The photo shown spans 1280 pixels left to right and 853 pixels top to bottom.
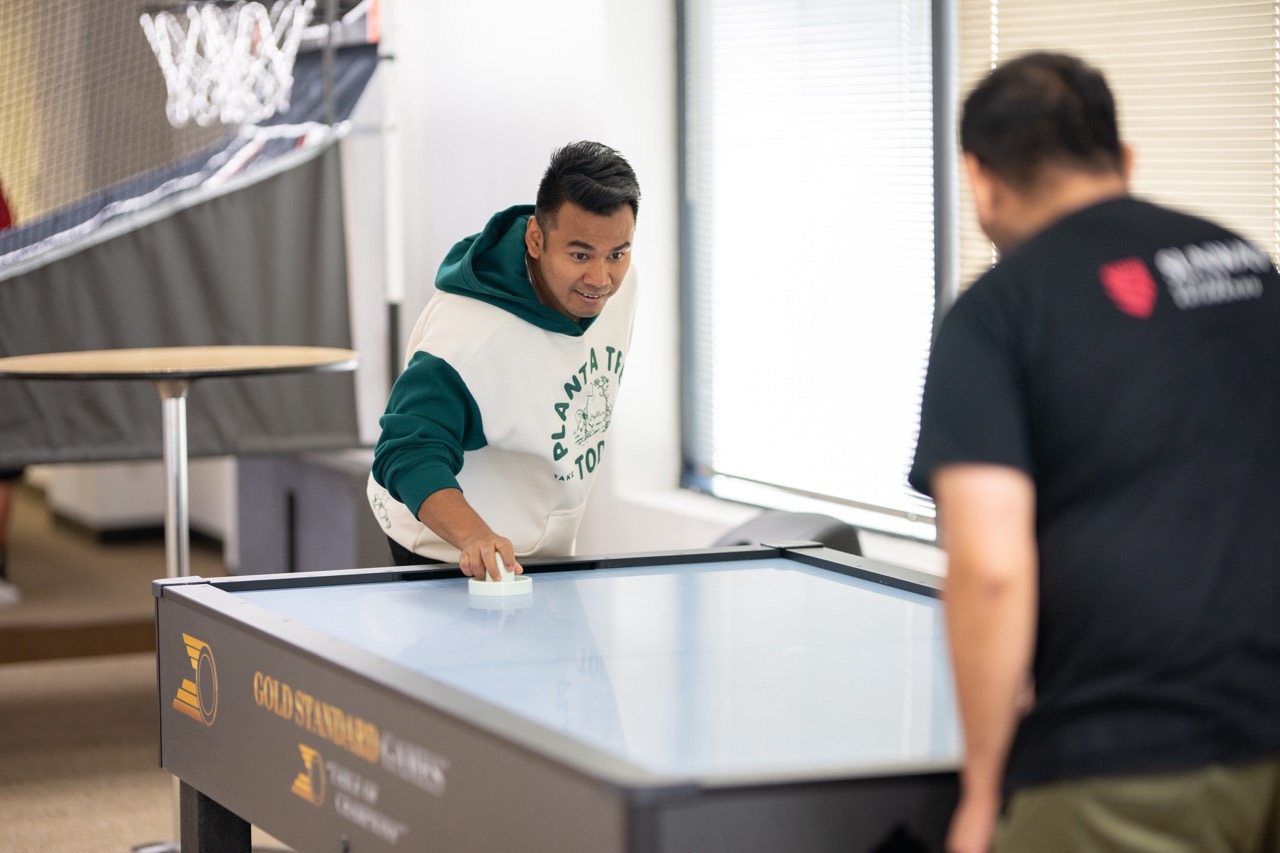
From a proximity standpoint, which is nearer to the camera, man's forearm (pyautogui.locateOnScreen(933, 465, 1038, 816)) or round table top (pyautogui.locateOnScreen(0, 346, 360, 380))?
man's forearm (pyautogui.locateOnScreen(933, 465, 1038, 816))

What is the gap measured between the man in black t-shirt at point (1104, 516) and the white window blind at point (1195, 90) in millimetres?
1853

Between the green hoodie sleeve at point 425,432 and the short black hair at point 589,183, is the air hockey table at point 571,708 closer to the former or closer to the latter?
the green hoodie sleeve at point 425,432

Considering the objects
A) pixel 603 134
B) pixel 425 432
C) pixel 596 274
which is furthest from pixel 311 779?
pixel 603 134

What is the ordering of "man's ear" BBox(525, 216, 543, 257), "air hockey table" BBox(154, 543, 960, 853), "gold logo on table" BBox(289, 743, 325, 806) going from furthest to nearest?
"man's ear" BBox(525, 216, 543, 257) < "gold logo on table" BBox(289, 743, 325, 806) < "air hockey table" BBox(154, 543, 960, 853)

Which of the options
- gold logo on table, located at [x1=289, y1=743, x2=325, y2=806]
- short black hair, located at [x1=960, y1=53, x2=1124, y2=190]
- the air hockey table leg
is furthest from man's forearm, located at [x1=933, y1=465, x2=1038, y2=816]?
the air hockey table leg

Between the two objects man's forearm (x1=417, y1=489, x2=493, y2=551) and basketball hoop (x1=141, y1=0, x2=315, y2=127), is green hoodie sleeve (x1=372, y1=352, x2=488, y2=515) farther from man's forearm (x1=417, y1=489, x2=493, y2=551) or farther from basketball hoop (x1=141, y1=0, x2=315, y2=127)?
basketball hoop (x1=141, y1=0, x2=315, y2=127)

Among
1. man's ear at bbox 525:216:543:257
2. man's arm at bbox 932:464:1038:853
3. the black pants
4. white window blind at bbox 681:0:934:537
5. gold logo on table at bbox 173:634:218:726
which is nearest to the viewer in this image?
man's arm at bbox 932:464:1038:853

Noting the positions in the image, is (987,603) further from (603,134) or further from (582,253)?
(603,134)

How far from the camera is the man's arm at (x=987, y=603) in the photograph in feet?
4.24

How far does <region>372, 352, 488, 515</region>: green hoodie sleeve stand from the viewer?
2369 millimetres

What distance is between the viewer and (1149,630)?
1.31 m

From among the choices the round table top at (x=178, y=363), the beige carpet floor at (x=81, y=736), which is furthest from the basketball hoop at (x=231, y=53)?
the beige carpet floor at (x=81, y=736)

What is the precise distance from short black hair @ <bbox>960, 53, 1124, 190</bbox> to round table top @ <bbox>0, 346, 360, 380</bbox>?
2281 millimetres

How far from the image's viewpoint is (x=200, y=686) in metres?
2.20
